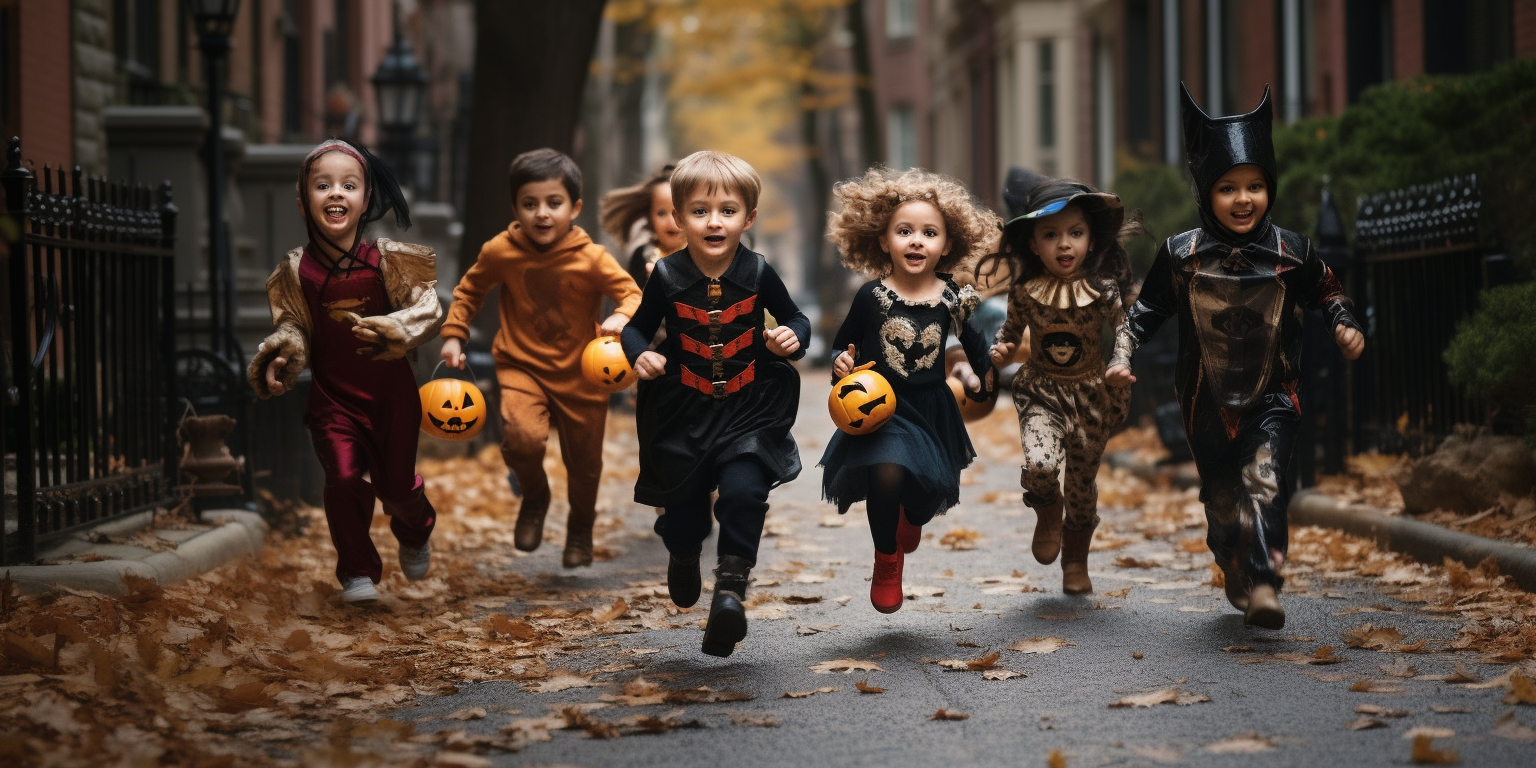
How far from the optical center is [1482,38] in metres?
13.4

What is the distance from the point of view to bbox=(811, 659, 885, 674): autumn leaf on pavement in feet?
17.6

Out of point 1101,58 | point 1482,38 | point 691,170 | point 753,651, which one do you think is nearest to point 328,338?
point 691,170

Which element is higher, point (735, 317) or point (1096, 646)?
point (735, 317)

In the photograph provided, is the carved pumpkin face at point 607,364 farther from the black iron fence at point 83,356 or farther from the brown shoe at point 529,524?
the black iron fence at point 83,356

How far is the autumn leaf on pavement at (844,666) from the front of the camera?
17.6ft

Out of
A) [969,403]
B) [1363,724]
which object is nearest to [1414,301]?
[969,403]

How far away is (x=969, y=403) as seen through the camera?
6633mm

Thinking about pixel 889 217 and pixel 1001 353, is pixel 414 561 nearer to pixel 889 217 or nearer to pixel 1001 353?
pixel 889 217

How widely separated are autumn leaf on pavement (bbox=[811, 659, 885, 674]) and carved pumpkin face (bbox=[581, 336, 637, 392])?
146 cm

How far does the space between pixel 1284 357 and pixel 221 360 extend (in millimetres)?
5214

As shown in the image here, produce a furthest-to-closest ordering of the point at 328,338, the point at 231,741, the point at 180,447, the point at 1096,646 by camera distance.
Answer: the point at 180,447 → the point at 328,338 → the point at 1096,646 → the point at 231,741

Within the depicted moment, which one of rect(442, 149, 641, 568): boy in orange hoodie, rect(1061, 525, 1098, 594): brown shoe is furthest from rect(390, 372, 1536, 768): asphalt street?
rect(442, 149, 641, 568): boy in orange hoodie

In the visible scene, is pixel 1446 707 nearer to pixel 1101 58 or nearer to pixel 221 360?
pixel 221 360

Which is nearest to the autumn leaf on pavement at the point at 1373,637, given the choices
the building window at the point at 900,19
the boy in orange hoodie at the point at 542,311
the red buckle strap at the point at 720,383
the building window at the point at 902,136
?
the red buckle strap at the point at 720,383
